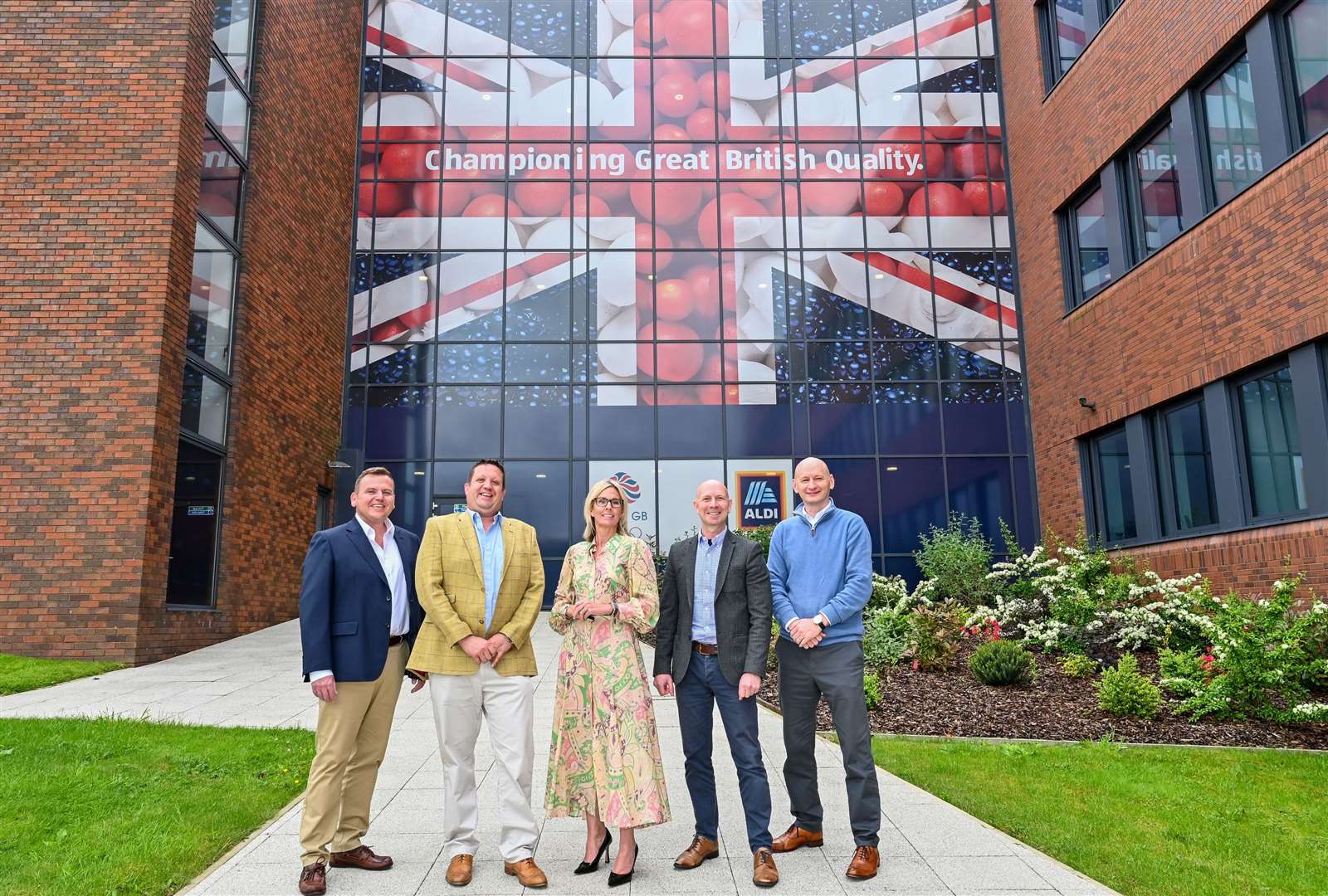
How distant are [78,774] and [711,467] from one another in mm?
14198

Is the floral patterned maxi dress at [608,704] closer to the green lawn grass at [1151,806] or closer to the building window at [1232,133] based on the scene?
the green lawn grass at [1151,806]

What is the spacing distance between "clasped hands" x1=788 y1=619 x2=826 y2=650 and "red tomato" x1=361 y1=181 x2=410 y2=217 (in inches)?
704

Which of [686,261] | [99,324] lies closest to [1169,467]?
[686,261]

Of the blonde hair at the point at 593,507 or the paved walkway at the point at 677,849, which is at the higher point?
the blonde hair at the point at 593,507

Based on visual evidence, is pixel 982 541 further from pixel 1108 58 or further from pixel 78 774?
pixel 78 774

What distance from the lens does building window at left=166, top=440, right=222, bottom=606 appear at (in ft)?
39.6

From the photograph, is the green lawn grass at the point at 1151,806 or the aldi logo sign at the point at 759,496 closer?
the green lawn grass at the point at 1151,806

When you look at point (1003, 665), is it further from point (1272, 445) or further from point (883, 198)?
point (883, 198)

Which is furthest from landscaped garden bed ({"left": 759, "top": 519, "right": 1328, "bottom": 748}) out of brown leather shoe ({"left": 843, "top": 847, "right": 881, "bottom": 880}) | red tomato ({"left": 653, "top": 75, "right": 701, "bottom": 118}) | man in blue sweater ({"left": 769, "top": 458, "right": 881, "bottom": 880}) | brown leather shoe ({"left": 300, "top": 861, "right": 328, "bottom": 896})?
red tomato ({"left": 653, "top": 75, "right": 701, "bottom": 118})

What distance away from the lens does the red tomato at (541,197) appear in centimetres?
2005

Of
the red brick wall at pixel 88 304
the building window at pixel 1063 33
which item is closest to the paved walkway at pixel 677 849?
the red brick wall at pixel 88 304

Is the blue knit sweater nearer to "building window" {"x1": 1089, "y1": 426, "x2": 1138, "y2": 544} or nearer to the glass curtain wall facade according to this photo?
"building window" {"x1": 1089, "y1": 426, "x2": 1138, "y2": 544}

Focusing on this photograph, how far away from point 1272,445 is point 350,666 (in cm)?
1145

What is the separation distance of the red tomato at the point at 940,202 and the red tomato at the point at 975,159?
1.57ft
